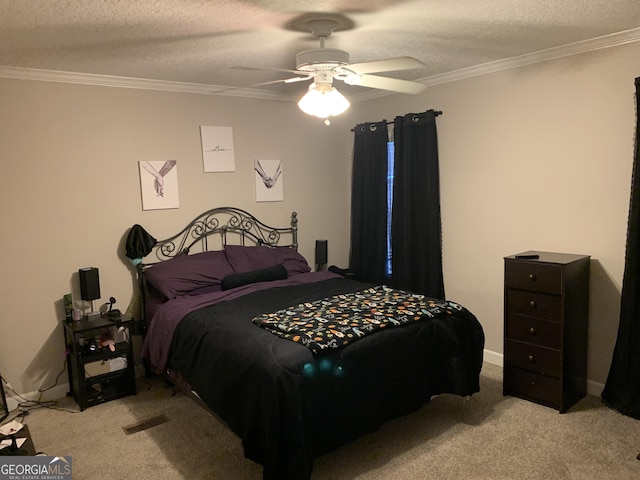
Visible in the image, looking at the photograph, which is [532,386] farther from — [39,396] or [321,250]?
[39,396]

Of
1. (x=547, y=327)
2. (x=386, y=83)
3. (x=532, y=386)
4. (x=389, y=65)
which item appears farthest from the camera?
(x=532, y=386)

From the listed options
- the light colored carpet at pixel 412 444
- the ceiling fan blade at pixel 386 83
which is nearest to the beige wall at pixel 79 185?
the light colored carpet at pixel 412 444

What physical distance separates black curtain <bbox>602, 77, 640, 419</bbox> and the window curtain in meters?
1.54

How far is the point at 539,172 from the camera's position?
11.8 feet

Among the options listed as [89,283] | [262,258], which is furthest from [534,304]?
[89,283]

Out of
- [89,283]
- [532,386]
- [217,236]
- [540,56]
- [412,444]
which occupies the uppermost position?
Answer: [540,56]

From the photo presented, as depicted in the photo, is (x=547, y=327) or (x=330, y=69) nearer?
(x=330, y=69)

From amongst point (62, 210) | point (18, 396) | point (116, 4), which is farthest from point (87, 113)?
point (18, 396)

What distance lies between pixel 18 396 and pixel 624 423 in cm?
430

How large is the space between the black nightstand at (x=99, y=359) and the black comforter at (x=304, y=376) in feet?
1.96

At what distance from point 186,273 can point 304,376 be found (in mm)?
1816

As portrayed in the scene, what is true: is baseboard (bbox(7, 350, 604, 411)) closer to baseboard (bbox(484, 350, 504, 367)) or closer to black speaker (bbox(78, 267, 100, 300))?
baseboard (bbox(484, 350, 504, 367))

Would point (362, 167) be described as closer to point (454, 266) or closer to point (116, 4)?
point (454, 266)
